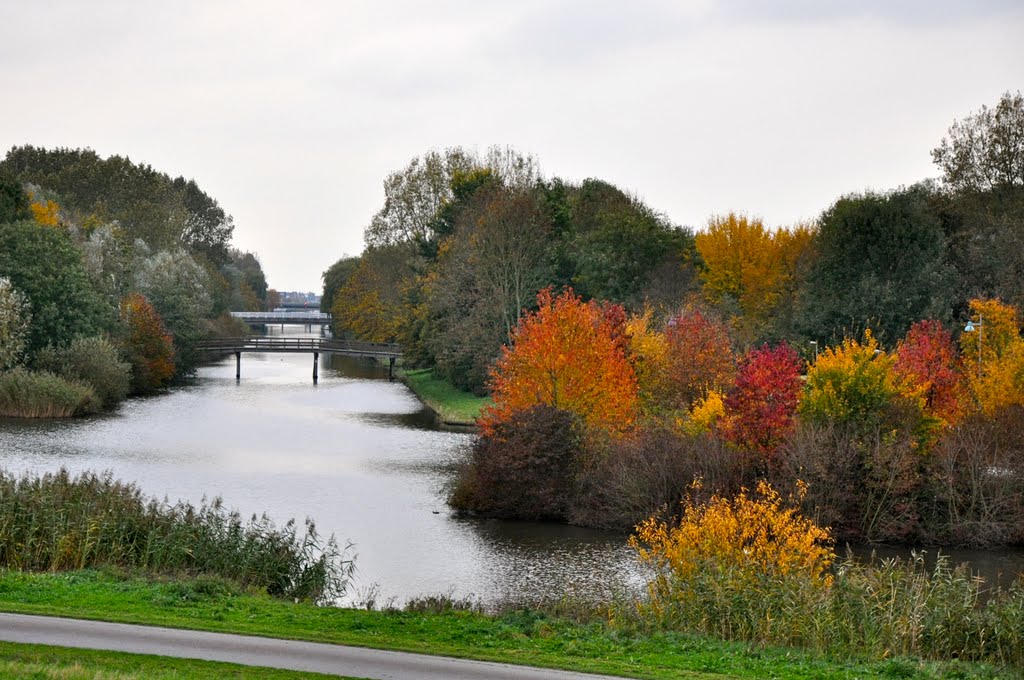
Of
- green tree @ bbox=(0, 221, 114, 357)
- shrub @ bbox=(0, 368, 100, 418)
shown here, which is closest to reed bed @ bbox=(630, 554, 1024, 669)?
shrub @ bbox=(0, 368, 100, 418)

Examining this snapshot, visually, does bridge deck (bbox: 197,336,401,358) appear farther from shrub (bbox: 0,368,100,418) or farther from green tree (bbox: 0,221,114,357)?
shrub (bbox: 0,368,100,418)

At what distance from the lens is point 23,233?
64.9m

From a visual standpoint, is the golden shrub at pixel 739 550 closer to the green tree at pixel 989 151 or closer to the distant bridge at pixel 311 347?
the green tree at pixel 989 151

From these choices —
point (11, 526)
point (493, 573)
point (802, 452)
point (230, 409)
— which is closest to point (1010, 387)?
point (802, 452)

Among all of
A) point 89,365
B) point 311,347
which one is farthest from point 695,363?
point 311,347

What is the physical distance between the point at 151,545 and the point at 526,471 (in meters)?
15.5

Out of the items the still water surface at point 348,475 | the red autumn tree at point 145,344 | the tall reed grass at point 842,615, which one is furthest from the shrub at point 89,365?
the tall reed grass at point 842,615

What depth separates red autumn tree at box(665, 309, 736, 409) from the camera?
4459cm

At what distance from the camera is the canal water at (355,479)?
2988 centimetres

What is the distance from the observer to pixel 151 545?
25141mm

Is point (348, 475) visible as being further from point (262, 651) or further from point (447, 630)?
point (262, 651)

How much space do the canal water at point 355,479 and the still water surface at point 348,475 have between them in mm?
64

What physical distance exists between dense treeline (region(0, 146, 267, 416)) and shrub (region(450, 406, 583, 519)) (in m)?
29.5

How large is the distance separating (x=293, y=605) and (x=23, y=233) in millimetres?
50893
